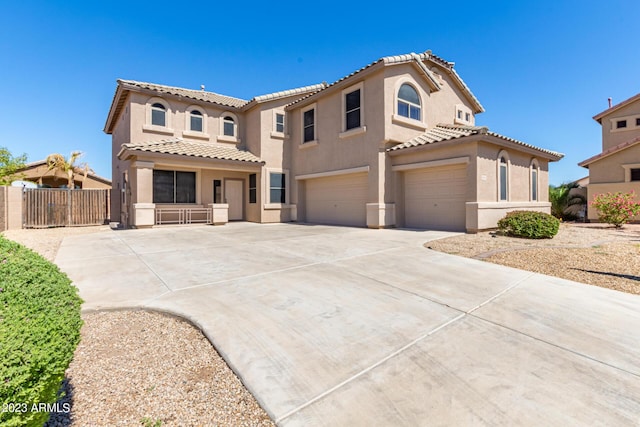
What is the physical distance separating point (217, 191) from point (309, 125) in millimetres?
6871

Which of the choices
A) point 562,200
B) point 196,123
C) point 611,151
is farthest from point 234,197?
point 611,151

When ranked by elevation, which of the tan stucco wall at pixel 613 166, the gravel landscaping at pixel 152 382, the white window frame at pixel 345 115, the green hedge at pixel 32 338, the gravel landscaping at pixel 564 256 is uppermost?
the white window frame at pixel 345 115

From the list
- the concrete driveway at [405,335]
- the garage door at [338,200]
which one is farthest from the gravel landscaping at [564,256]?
the garage door at [338,200]

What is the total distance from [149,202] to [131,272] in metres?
9.44

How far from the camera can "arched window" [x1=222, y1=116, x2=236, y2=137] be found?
18234 mm

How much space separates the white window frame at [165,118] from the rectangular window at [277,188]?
615cm

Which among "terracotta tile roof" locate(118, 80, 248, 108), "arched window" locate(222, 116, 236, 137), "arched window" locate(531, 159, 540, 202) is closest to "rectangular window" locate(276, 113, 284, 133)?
"terracotta tile roof" locate(118, 80, 248, 108)

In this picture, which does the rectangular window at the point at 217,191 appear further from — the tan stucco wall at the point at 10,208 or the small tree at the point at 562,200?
the small tree at the point at 562,200

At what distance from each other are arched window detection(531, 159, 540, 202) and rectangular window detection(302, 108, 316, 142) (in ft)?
37.8

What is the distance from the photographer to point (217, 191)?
58.5 feet

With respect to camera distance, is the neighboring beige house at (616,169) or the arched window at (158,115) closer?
the arched window at (158,115)

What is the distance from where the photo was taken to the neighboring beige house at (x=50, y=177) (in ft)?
85.0

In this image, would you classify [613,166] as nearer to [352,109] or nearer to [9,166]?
[352,109]

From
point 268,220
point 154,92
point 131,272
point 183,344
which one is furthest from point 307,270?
point 154,92
